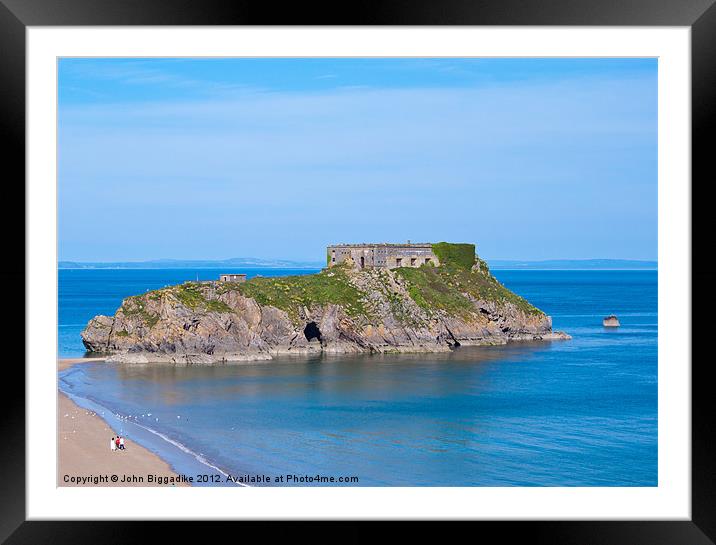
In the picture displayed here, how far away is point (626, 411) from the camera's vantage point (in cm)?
2517

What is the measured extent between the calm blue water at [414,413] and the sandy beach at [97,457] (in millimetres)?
649

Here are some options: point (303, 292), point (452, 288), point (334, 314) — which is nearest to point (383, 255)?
point (452, 288)

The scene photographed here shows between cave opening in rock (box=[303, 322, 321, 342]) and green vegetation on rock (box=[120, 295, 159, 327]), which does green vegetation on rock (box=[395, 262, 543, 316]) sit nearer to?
cave opening in rock (box=[303, 322, 321, 342])

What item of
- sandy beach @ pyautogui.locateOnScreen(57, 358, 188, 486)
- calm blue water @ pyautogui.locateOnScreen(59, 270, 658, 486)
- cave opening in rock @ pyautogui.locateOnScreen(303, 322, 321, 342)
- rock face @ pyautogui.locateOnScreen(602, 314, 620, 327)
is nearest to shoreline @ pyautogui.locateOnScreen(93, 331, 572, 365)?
cave opening in rock @ pyautogui.locateOnScreen(303, 322, 321, 342)

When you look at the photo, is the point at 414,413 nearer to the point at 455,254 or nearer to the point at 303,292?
the point at 303,292

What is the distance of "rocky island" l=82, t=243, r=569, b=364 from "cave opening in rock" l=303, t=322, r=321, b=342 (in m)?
0.05

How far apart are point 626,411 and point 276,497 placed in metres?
22.3

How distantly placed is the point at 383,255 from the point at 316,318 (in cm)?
627

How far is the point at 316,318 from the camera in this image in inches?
1374

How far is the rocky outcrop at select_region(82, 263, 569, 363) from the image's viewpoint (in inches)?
1240
